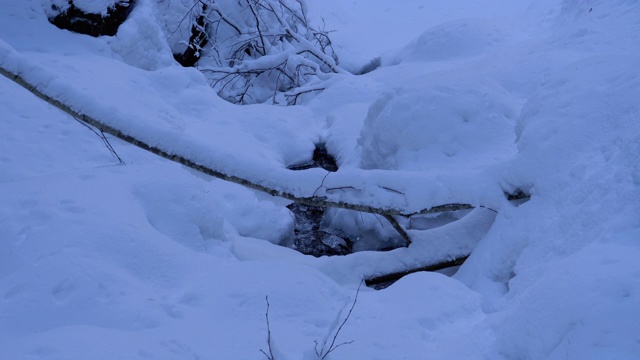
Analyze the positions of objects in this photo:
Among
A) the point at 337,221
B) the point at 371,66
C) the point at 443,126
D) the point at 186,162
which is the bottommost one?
the point at 337,221

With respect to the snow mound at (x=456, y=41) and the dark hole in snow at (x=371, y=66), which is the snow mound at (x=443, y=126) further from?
the dark hole in snow at (x=371, y=66)

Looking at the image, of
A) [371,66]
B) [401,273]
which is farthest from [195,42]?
[401,273]

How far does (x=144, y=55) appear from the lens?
7797mm

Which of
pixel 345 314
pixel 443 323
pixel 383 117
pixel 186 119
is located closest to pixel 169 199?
pixel 345 314

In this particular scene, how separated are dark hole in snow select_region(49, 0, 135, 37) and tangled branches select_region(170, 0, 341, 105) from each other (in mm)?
1332

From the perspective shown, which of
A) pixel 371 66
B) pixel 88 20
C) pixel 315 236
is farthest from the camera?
pixel 371 66

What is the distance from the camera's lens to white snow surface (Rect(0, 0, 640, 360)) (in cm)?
280

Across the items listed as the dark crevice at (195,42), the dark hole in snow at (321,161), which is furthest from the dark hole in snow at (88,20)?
the dark hole in snow at (321,161)

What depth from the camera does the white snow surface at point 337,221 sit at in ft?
9.19

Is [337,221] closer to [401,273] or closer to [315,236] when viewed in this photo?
[315,236]

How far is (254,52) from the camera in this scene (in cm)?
963

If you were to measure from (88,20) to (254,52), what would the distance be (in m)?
2.82

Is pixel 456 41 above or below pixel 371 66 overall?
above

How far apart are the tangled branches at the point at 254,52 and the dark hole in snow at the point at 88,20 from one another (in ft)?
4.37
